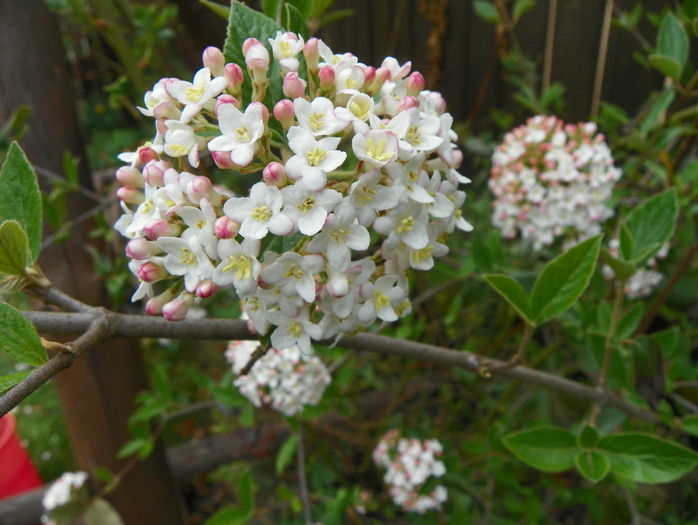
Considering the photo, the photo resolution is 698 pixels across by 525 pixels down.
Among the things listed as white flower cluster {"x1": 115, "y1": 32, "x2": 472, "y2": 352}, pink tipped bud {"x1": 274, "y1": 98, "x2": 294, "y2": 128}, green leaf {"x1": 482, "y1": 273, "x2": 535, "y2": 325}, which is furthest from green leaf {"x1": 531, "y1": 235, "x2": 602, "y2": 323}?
pink tipped bud {"x1": 274, "y1": 98, "x2": 294, "y2": 128}

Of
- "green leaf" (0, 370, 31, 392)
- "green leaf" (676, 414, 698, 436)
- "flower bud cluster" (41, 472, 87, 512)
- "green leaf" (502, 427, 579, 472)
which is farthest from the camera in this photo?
"flower bud cluster" (41, 472, 87, 512)

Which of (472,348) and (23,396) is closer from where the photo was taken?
(23,396)

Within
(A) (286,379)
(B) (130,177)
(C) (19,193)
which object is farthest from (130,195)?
(A) (286,379)

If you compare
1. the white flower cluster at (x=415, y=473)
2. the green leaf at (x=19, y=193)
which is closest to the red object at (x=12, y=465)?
the white flower cluster at (x=415, y=473)

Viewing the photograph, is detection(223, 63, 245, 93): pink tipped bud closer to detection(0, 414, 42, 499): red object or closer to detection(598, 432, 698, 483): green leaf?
detection(598, 432, 698, 483): green leaf

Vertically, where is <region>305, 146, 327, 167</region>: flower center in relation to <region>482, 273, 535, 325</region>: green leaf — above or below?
above

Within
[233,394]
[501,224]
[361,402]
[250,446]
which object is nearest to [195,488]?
[250,446]

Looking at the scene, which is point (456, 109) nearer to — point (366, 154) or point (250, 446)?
point (250, 446)

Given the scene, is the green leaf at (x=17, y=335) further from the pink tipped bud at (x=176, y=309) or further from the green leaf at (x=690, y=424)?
the green leaf at (x=690, y=424)
